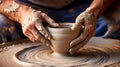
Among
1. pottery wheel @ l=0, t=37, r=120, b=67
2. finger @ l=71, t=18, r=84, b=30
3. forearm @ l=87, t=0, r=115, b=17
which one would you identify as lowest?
pottery wheel @ l=0, t=37, r=120, b=67

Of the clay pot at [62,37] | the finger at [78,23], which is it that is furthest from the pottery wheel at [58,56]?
the finger at [78,23]

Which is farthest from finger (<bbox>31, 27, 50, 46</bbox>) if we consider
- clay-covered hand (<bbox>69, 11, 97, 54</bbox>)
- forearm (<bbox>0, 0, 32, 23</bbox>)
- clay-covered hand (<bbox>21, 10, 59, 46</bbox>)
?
forearm (<bbox>0, 0, 32, 23</bbox>)

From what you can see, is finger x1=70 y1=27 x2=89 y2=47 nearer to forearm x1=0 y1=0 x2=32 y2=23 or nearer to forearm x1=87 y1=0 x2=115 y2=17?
forearm x1=87 y1=0 x2=115 y2=17

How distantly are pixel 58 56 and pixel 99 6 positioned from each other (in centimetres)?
48

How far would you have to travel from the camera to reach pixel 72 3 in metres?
1.99

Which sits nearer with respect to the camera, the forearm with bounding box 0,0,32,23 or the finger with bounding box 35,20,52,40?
the finger with bounding box 35,20,52,40

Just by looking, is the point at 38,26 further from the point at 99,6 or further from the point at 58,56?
the point at 99,6

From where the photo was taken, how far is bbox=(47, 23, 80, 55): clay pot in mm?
1331

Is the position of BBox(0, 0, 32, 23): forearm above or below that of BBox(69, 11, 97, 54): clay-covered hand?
above

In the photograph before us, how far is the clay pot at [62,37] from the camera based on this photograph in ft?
4.37

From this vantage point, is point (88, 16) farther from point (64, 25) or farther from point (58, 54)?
point (58, 54)

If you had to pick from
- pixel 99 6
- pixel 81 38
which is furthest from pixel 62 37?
pixel 99 6

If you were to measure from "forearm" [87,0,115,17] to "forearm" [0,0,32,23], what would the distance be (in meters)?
0.41

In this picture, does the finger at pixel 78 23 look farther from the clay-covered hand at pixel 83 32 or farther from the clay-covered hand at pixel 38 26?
the clay-covered hand at pixel 38 26
